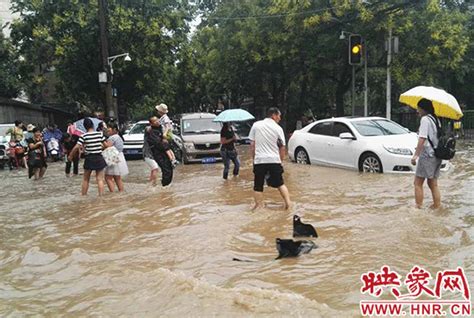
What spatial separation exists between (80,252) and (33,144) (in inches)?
331

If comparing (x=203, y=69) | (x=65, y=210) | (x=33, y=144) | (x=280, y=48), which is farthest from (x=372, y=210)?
(x=203, y=69)

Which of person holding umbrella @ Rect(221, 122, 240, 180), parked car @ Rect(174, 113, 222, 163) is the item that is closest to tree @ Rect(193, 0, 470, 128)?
parked car @ Rect(174, 113, 222, 163)

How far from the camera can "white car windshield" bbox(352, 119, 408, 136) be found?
12305 mm

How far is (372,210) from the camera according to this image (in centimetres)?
782

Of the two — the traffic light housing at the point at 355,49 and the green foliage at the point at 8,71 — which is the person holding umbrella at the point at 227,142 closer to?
the traffic light housing at the point at 355,49

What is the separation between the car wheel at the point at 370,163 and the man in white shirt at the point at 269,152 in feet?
14.5

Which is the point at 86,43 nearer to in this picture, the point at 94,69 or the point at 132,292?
the point at 94,69

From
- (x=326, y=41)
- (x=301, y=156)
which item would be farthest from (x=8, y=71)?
(x=301, y=156)

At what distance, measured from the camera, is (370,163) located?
1181cm

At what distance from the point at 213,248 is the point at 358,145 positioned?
7.09 meters

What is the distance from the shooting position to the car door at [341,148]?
486 inches

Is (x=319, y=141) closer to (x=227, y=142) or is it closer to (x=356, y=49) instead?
(x=227, y=142)

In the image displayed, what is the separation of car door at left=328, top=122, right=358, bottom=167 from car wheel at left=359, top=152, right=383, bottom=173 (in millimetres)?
318

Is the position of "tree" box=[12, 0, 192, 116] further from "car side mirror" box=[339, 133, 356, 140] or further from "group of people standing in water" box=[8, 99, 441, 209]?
"car side mirror" box=[339, 133, 356, 140]
